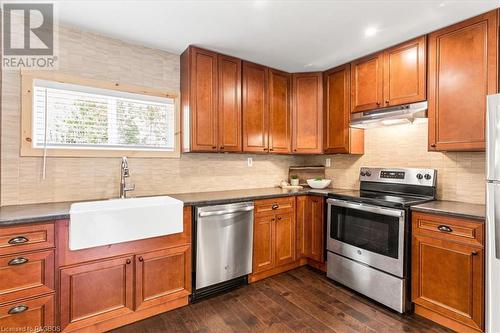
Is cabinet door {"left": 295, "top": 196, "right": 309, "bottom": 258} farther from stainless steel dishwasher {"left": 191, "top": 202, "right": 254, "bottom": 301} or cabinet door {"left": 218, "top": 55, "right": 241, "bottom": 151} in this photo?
cabinet door {"left": 218, "top": 55, "right": 241, "bottom": 151}

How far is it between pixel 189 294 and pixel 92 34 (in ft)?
8.34

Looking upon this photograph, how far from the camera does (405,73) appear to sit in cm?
252

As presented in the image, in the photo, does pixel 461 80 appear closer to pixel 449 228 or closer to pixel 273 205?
pixel 449 228

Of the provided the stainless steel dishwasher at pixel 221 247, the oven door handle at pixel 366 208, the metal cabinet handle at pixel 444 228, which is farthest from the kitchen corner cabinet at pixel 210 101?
the metal cabinet handle at pixel 444 228

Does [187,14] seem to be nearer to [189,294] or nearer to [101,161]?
[101,161]

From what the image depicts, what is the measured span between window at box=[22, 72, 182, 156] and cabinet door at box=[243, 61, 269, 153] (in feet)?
2.68

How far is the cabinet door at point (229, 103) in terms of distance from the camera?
2.85 meters

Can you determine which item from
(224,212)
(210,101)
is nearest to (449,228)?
(224,212)

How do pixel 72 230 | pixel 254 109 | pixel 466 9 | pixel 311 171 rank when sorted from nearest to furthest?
1. pixel 72 230
2. pixel 466 9
3. pixel 254 109
4. pixel 311 171

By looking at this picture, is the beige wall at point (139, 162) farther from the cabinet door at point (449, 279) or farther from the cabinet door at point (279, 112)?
the cabinet door at point (449, 279)

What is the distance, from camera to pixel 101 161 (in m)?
2.43

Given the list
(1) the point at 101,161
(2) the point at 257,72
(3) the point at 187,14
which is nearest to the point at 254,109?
(2) the point at 257,72

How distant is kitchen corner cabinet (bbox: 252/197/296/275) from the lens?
9.00 ft

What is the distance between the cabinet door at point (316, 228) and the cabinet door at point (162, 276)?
1493 millimetres
